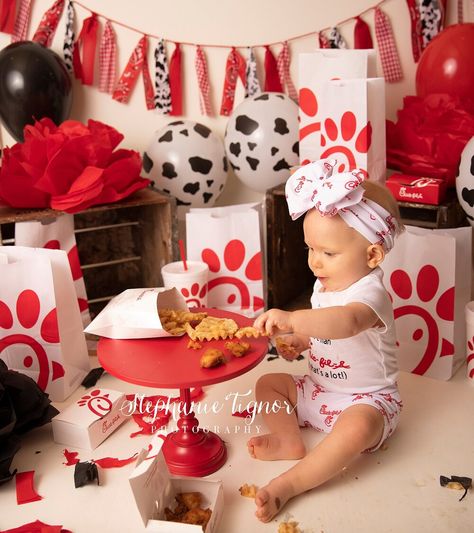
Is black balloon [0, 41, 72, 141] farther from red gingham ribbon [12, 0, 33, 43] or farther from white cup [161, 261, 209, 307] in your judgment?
white cup [161, 261, 209, 307]

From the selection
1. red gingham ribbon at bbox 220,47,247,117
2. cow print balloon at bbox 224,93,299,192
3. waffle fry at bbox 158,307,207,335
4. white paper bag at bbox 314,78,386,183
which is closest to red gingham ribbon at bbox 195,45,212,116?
red gingham ribbon at bbox 220,47,247,117

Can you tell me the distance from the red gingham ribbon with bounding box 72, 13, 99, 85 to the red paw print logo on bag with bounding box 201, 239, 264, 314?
2.59 feet

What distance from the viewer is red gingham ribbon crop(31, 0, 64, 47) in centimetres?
198

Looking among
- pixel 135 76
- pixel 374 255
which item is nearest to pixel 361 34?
pixel 135 76

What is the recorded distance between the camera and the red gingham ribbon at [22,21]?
1962mm

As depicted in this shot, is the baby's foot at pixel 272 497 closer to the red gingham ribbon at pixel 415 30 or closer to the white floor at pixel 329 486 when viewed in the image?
the white floor at pixel 329 486

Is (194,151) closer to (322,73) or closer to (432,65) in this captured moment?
(322,73)

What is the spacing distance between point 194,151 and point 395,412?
1.02 metres

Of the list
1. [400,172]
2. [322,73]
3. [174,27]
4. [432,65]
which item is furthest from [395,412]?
[174,27]

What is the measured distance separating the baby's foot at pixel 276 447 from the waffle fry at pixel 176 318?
0.27 metres

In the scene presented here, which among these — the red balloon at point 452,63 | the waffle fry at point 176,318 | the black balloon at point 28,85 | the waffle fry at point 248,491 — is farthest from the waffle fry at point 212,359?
the red balloon at point 452,63

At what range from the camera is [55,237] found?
5.32ft

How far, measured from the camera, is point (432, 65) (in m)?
1.80

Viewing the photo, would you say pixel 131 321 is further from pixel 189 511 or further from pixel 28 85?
pixel 28 85
